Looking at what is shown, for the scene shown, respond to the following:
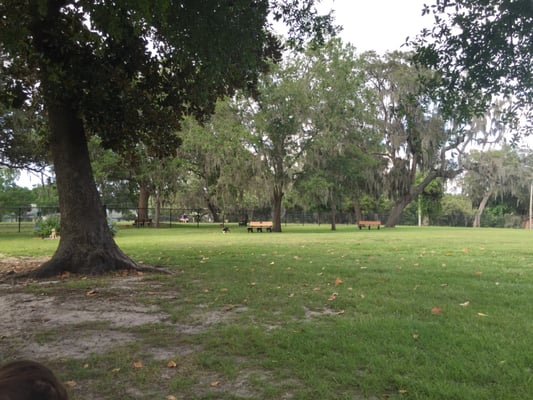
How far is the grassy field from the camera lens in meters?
3.12

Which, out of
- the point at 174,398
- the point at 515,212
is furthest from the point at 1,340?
the point at 515,212

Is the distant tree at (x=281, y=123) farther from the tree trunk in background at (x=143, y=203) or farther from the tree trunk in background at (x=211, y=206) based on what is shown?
the tree trunk in background at (x=143, y=203)

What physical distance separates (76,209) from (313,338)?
6.46m

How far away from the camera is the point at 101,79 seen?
26.2ft

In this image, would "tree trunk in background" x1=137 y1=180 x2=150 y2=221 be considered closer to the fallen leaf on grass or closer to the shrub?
the shrub

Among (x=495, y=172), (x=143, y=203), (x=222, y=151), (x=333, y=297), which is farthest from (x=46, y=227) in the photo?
(x=495, y=172)

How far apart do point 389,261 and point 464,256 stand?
2426mm

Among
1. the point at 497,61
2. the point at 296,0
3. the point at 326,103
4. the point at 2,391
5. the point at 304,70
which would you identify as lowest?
the point at 2,391

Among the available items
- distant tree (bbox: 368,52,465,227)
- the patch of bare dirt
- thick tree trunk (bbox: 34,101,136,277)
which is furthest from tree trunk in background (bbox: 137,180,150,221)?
thick tree trunk (bbox: 34,101,136,277)

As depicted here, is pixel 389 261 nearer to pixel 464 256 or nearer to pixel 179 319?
pixel 464 256

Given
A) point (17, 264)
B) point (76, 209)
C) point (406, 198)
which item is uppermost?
point (406, 198)

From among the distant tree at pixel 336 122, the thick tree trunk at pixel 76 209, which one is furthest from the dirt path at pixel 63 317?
the distant tree at pixel 336 122

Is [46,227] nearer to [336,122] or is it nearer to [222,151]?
[222,151]

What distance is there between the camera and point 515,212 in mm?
60781
